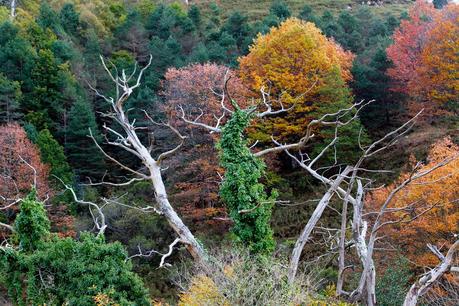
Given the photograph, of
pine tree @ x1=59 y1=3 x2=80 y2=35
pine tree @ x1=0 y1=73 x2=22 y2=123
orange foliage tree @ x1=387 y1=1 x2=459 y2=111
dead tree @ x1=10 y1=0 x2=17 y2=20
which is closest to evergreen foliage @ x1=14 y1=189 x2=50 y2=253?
pine tree @ x1=0 y1=73 x2=22 y2=123

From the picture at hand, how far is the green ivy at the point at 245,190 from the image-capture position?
13547 millimetres

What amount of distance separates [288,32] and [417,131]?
10.3 m

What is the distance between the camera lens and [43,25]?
48.3m

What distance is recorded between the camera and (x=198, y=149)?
89.8 ft

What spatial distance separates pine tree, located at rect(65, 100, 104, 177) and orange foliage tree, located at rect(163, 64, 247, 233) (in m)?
7.80

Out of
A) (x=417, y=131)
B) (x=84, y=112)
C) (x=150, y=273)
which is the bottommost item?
(x=150, y=273)

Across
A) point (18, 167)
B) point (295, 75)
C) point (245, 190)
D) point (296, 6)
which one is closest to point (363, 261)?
point (245, 190)

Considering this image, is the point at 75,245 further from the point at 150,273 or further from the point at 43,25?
the point at 43,25

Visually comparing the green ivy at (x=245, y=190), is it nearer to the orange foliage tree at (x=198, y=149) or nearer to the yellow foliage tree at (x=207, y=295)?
the yellow foliage tree at (x=207, y=295)

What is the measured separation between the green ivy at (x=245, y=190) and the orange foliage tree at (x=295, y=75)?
14.1 m

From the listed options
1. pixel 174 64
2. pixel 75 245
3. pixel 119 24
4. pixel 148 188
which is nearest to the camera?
pixel 75 245

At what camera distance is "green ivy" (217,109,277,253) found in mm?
13547

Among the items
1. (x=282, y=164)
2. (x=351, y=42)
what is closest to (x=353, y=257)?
(x=282, y=164)

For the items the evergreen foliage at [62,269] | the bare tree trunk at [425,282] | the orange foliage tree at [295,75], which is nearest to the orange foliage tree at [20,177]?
the evergreen foliage at [62,269]
